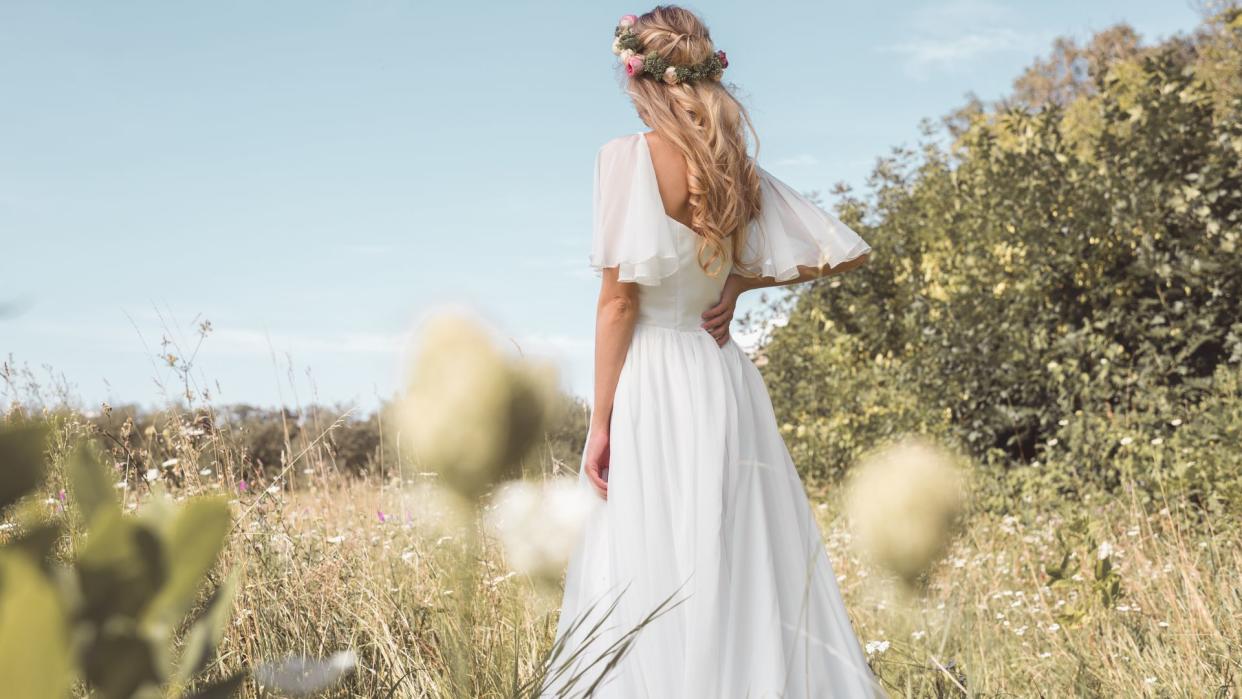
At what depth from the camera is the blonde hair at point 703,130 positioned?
250cm

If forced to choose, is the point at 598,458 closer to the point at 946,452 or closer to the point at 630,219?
the point at 630,219

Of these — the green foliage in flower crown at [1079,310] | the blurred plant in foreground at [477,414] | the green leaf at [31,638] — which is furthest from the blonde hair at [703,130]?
the green foliage in flower crown at [1079,310]

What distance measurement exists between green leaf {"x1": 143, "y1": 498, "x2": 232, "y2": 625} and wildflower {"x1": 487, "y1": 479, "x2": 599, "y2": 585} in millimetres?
1174

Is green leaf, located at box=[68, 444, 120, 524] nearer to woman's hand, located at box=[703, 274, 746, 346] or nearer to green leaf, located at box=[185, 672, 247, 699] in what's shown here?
green leaf, located at box=[185, 672, 247, 699]

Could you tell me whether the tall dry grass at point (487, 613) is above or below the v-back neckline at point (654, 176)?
below

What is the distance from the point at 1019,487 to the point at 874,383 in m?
1.30

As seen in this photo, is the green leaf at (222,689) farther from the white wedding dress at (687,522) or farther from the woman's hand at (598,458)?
the woman's hand at (598,458)

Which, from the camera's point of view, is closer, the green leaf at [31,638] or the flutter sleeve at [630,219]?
the green leaf at [31,638]

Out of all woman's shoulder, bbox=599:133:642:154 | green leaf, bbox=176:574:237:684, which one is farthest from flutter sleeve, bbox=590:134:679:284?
green leaf, bbox=176:574:237:684

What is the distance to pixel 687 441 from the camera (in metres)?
2.41

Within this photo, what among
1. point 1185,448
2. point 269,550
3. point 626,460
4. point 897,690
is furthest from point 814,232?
point 1185,448

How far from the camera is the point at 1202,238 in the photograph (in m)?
5.80

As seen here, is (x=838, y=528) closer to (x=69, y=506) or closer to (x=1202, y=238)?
(x=1202, y=238)

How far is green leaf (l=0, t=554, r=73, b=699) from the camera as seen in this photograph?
1.02 ft
